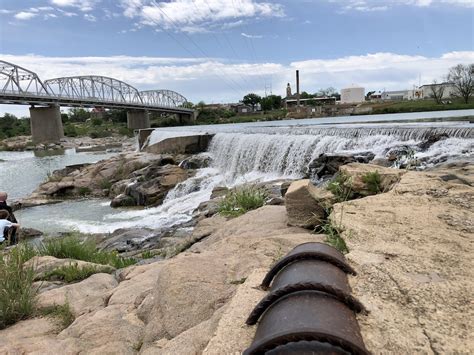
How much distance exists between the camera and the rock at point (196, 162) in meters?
19.0

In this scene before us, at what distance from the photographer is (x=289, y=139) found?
50.1 ft

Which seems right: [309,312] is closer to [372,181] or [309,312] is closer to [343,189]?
[343,189]

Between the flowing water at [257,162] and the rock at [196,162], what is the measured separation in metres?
0.74

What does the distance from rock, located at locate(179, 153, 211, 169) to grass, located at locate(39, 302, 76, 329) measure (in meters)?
15.2

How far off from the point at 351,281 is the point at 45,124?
6391 centimetres

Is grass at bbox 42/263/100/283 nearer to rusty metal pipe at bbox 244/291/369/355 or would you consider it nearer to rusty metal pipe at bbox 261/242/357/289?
rusty metal pipe at bbox 261/242/357/289

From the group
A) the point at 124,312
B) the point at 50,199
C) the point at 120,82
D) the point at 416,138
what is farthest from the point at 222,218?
the point at 120,82

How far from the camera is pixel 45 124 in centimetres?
5872

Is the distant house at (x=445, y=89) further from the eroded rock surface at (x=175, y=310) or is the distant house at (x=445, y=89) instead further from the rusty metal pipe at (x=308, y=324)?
the rusty metal pipe at (x=308, y=324)

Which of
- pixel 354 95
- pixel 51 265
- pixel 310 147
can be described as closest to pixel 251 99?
pixel 354 95

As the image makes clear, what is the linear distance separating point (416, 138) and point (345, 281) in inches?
463

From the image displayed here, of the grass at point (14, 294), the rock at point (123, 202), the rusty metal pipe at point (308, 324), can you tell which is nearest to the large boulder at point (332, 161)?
the rock at point (123, 202)

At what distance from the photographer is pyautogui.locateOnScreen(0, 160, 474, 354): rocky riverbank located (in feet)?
5.09

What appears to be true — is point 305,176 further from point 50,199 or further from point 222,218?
point 50,199
